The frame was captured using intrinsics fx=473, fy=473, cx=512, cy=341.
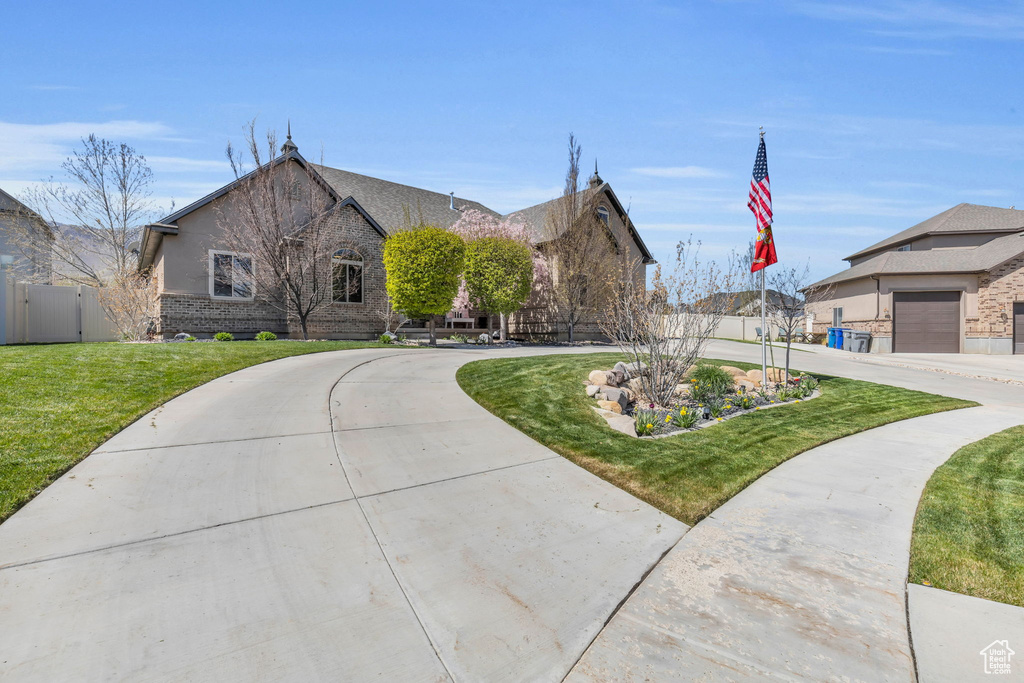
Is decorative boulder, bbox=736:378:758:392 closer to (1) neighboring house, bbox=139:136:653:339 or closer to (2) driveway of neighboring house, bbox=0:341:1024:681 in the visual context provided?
(2) driveway of neighboring house, bbox=0:341:1024:681

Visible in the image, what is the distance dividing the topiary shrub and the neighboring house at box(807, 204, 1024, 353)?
1377 centimetres

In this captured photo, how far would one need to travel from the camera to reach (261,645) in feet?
7.46

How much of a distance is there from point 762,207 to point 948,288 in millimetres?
19669

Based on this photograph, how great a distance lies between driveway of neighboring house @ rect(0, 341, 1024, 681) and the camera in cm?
226

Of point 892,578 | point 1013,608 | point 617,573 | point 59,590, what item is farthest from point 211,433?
point 1013,608

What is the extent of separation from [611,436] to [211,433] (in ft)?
14.9

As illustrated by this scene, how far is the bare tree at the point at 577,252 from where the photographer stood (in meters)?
19.5

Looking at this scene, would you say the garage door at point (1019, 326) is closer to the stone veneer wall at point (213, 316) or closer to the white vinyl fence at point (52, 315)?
the stone veneer wall at point (213, 316)

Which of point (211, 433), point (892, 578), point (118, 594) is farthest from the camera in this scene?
point (211, 433)

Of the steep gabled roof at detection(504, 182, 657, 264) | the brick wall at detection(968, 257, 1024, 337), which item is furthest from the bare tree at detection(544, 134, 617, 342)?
the brick wall at detection(968, 257, 1024, 337)

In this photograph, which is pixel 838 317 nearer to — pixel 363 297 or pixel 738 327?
pixel 738 327

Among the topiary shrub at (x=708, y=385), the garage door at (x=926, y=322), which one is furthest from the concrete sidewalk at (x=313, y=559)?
the garage door at (x=926, y=322)

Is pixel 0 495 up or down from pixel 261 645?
up

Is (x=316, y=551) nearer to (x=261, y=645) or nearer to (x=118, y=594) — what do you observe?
(x=261, y=645)
